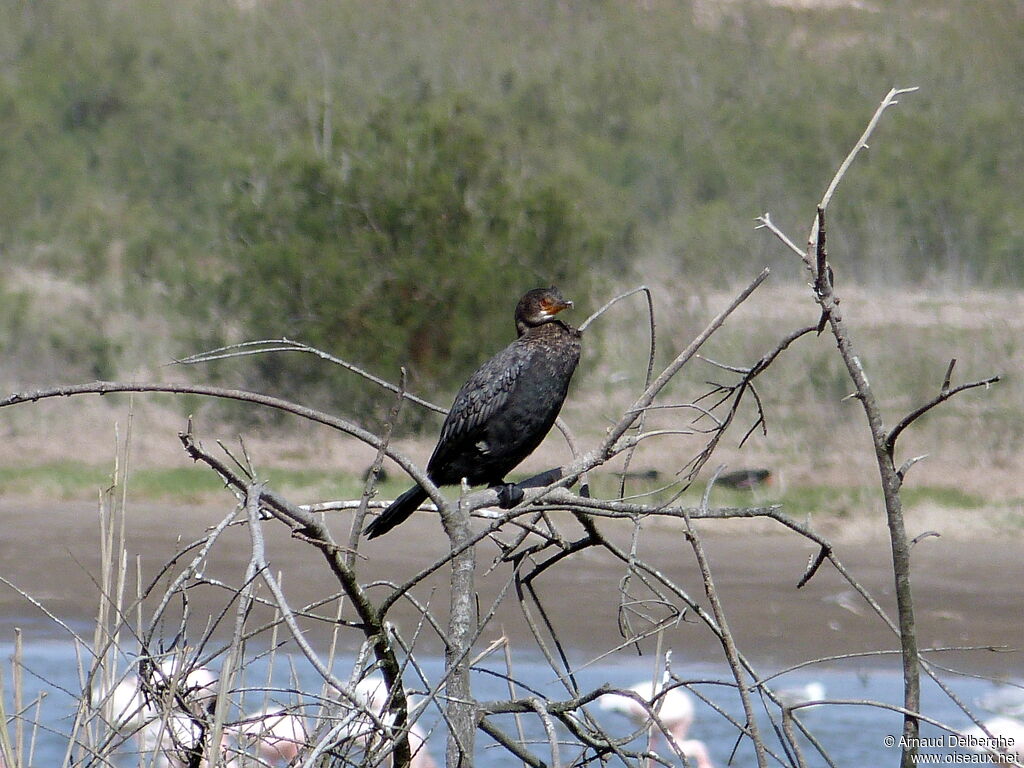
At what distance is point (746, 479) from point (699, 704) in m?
3.72

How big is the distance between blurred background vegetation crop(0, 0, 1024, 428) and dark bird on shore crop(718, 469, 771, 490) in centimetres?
231

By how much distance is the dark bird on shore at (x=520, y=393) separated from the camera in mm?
3709

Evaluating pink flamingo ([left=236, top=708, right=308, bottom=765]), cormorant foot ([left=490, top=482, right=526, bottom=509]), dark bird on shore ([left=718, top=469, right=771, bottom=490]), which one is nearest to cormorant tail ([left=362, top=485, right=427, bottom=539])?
cormorant foot ([left=490, top=482, right=526, bottom=509])

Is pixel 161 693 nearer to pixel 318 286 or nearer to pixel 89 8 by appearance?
pixel 318 286

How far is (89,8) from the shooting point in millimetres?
39406

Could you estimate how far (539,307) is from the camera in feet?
12.6

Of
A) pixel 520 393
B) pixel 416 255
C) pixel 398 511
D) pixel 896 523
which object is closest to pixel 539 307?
pixel 520 393

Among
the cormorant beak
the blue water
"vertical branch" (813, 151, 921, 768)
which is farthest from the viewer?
the blue water

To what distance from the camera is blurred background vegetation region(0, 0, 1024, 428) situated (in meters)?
12.3

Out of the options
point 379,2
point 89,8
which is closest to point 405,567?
point 89,8

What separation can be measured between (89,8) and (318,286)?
3073 centimetres

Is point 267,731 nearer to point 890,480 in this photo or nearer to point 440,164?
point 890,480

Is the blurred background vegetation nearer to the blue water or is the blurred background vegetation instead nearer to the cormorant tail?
the blue water

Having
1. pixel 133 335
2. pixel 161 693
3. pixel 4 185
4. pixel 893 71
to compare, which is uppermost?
pixel 893 71
